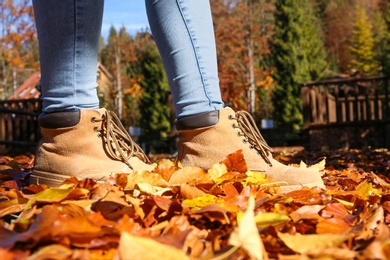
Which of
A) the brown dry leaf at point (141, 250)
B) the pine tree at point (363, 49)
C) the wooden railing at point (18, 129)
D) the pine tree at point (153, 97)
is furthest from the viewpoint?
the pine tree at point (363, 49)

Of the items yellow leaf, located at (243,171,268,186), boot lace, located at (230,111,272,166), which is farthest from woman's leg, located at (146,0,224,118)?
yellow leaf, located at (243,171,268,186)

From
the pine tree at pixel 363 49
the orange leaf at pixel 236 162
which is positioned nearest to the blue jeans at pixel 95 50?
the orange leaf at pixel 236 162

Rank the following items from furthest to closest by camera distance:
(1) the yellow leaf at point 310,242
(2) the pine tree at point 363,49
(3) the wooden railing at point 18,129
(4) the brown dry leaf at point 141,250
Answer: (2) the pine tree at point 363,49 < (3) the wooden railing at point 18,129 < (1) the yellow leaf at point 310,242 < (4) the brown dry leaf at point 141,250

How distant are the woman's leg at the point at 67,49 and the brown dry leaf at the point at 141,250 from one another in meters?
0.84

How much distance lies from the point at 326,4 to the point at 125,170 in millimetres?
59267

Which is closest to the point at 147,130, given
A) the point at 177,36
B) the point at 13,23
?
the point at 13,23

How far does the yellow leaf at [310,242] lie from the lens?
2.69ft

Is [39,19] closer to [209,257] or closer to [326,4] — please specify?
[209,257]

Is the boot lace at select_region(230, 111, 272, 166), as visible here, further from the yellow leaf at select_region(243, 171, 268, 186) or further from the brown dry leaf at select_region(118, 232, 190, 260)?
the brown dry leaf at select_region(118, 232, 190, 260)

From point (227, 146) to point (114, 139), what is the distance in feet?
1.10

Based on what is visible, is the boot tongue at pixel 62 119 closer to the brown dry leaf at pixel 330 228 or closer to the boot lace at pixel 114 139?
the boot lace at pixel 114 139

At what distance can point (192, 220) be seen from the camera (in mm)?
1030

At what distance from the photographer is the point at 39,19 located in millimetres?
1502

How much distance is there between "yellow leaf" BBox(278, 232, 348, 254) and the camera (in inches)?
32.2
